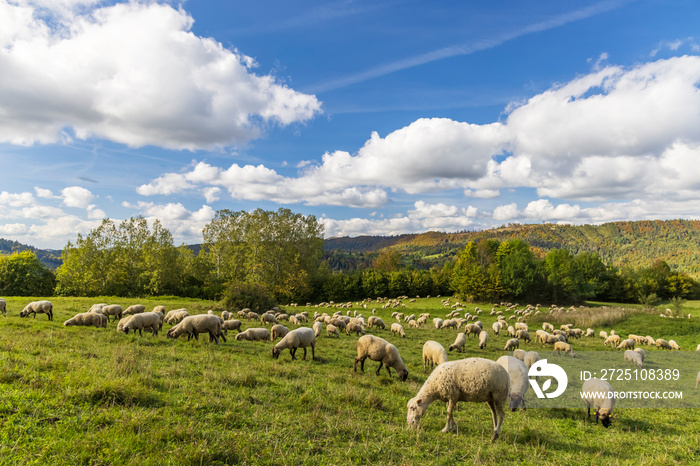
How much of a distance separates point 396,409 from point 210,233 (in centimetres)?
5759

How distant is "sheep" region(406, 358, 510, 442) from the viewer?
25.8 feet

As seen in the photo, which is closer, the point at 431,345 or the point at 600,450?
the point at 600,450

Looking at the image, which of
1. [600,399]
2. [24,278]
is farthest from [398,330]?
[24,278]

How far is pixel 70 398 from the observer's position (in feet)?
21.6

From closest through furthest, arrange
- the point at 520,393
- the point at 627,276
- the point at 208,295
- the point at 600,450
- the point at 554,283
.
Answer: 1. the point at 600,450
2. the point at 520,393
3. the point at 208,295
4. the point at 554,283
5. the point at 627,276

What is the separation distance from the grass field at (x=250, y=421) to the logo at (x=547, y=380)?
2.73 ft

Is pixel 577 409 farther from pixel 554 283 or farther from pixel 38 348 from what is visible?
pixel 554 283

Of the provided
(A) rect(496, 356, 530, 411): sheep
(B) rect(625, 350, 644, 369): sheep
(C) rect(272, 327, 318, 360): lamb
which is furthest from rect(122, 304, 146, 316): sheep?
(B) rect(625, 350, 644, 369): sheep

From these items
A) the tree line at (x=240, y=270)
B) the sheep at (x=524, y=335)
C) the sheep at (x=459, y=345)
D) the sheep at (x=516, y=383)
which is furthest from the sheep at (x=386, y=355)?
the tree line at (x=240, y=270)

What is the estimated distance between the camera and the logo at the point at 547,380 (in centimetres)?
1191

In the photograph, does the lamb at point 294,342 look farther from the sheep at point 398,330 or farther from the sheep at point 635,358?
the sheep at point 635,358

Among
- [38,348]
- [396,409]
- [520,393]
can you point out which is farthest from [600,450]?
[38,348]

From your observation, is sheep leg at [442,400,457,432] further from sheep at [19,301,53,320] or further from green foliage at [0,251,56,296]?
green foliage at [0,251,56,296]

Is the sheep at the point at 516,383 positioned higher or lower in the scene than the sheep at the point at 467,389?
lower
